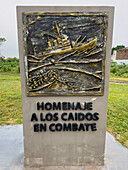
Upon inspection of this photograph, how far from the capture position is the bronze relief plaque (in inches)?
95.4

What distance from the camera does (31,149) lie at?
9.52ft

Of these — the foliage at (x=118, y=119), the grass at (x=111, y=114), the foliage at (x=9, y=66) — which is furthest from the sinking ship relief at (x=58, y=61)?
the foliage at (x=9, y=66)

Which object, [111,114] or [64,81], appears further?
[111,114]

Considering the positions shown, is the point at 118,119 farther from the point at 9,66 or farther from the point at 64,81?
the point at 9,66

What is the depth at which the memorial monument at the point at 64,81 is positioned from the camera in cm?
243

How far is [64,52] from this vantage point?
2533 millimetres

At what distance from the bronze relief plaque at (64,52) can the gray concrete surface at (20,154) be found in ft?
5.14

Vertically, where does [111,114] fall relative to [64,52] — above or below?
below

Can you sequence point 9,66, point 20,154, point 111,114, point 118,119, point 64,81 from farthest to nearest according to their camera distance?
1. point 9,66
2. point 111,114
3. point 118,119
4. point 20,154
5. point 64,81

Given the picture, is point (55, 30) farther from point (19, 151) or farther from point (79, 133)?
point (19, 151)

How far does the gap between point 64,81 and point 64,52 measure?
527 millimetres

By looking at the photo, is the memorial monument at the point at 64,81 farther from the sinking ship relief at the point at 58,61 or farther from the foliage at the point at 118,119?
the foliage at the point at 118,119

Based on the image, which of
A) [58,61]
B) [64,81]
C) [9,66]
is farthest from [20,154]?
[9,66]

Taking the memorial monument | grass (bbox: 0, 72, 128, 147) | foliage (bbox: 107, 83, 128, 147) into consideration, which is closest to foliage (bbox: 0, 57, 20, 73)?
grass (bbox: 0, 72, 128, 147)
